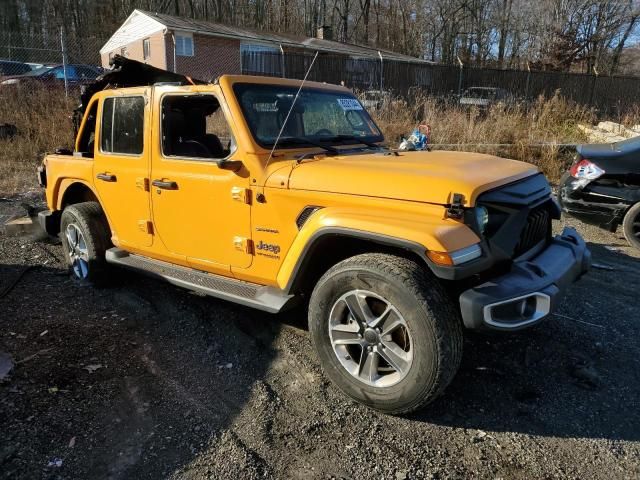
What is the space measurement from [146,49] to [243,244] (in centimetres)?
2725

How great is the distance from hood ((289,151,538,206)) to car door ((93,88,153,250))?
5.13 ft

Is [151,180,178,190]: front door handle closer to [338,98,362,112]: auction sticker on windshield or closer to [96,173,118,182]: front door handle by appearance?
[96,173,118,182]: front door handle

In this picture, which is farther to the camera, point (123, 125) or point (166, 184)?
point (123, 125)

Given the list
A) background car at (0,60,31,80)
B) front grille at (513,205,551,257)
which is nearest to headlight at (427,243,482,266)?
front grille at (513,205,551,257)

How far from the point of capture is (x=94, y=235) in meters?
4.63

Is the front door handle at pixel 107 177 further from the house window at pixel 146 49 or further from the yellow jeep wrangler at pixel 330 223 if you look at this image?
the house window at pixel 146 49

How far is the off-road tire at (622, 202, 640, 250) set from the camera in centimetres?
595

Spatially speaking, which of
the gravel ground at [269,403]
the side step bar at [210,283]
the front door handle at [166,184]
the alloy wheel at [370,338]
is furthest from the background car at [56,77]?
the alloy wheel at [370,338]

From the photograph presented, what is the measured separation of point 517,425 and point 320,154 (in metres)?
2.12

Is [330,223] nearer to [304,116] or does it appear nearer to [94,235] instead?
[304,116]

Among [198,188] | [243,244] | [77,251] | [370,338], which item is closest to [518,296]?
[370,338]

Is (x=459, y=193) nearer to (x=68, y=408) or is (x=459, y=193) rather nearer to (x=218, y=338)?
(x=218, y=338)

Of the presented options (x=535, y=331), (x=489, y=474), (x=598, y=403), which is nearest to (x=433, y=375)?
(x=489, y=474)

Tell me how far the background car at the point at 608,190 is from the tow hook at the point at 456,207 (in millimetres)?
4356
